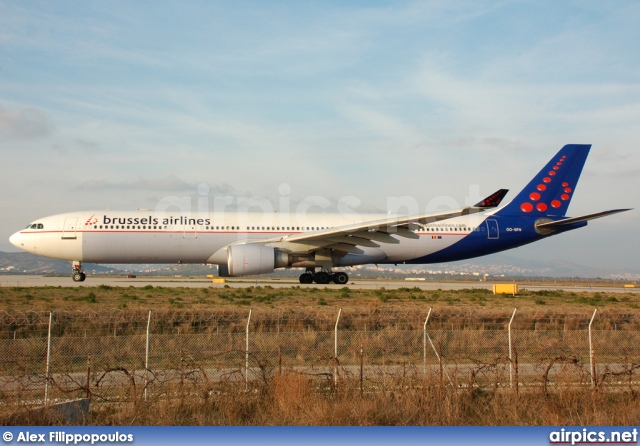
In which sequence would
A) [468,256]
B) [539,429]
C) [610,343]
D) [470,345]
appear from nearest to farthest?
[539,429] → [470,345] → [610,343] → [468,256]

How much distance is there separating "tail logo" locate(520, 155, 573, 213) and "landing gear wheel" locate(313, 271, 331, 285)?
12.6m

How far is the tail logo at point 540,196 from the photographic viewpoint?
36.2 meters

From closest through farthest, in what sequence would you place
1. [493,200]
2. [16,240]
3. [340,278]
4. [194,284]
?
[493,200]
[16,240]
[340,278]
[194,284]

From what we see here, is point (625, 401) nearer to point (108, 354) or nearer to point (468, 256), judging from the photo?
point (108, 354)

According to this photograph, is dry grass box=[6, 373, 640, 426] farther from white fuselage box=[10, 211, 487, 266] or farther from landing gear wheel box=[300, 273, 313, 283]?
landing gear wheel box=[300, 273, 313, 283]

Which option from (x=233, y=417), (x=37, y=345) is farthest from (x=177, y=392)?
(x=37, y=345)

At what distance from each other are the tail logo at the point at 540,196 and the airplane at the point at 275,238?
88cm

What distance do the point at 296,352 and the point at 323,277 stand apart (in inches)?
776

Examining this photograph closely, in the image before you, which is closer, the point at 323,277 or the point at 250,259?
the point at 250,259

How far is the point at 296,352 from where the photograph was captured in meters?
13.7

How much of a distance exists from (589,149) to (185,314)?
29611mm

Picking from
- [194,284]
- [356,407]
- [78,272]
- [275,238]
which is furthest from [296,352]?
[78,272]

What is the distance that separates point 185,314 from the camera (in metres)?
17.3

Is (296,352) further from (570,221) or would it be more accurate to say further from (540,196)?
(540,196)
